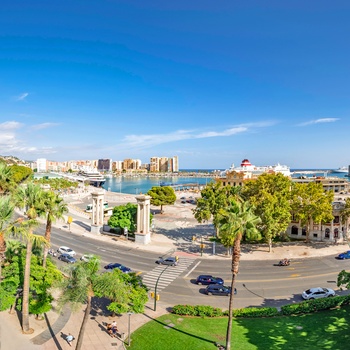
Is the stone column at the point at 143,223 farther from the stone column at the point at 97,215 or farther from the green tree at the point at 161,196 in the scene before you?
the green tree at the point at 161,196

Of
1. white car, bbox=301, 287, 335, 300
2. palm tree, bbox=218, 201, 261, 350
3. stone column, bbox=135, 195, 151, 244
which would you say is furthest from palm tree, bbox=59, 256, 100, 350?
stone column, bbox=135, 195, 151, 244

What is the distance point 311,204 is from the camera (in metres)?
48.6

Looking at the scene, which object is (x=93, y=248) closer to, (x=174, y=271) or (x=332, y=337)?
(x=174, y=271)

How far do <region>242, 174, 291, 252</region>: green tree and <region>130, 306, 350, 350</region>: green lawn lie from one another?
58.8ft

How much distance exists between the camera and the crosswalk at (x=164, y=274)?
1321 inches

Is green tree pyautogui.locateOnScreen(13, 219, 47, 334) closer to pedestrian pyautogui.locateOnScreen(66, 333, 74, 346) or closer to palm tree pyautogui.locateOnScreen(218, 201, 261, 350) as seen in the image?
pedestrian pyautogui.locateOnScreen(66, 333, 74, 346)

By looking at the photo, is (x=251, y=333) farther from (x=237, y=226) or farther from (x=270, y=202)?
(x=270, y=202)

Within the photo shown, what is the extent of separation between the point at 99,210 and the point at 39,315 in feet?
112

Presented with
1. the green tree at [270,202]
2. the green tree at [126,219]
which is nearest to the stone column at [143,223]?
the green tree at [126,219]

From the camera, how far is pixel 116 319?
25719 millimetres

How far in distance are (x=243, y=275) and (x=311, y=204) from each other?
20.1 meters

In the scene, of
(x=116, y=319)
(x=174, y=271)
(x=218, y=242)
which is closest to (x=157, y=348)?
(x=116, y=319)

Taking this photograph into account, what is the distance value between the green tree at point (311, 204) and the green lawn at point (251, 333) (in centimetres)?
2340

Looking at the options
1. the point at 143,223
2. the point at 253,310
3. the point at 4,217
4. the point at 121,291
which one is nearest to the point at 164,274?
the point at 253,310
